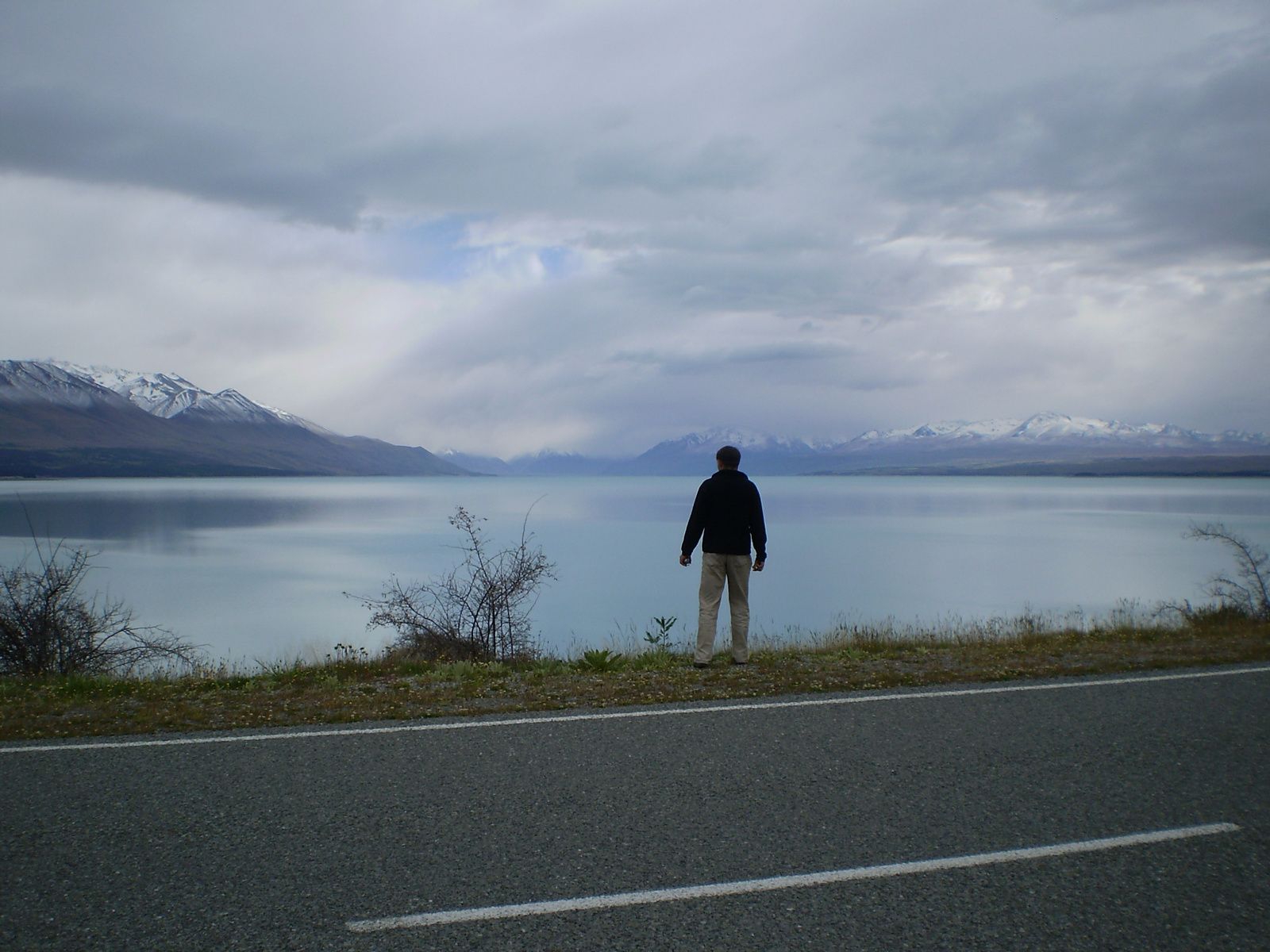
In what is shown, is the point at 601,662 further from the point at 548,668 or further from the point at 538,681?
the point at 538,681

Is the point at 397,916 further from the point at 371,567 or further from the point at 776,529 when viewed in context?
the point at 776,529

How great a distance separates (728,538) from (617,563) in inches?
1367

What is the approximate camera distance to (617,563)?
43.7 m

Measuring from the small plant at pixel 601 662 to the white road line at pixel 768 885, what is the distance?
5496mm


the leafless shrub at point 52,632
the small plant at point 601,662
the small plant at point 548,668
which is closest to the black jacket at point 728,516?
the small plant at point 601,662

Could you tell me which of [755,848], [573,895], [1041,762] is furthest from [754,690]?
[573,895]

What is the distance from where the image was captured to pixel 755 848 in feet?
14.1

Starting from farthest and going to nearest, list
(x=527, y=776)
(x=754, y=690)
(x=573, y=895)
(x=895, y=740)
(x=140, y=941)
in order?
(x=754, y=690) < (x=895, y=740) < (x=527, y=776) < (x=573, y=895) < (x=140, y=941)

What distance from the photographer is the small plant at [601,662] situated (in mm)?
9383

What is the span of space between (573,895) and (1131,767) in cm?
394

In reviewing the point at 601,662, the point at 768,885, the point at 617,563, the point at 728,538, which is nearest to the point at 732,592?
the point at 728,538

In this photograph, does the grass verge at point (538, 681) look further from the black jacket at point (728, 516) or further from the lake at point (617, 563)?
the lake at point (617, 563)

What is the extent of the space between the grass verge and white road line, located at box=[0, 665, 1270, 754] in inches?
12.7

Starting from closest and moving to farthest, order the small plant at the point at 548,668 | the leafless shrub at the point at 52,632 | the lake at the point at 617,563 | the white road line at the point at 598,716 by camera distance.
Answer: the white road line at the point at 598,716 < the small plant at the point at 548,668 < the leafless shrub at the point at 52,632 < the lake at the point at 617,563
